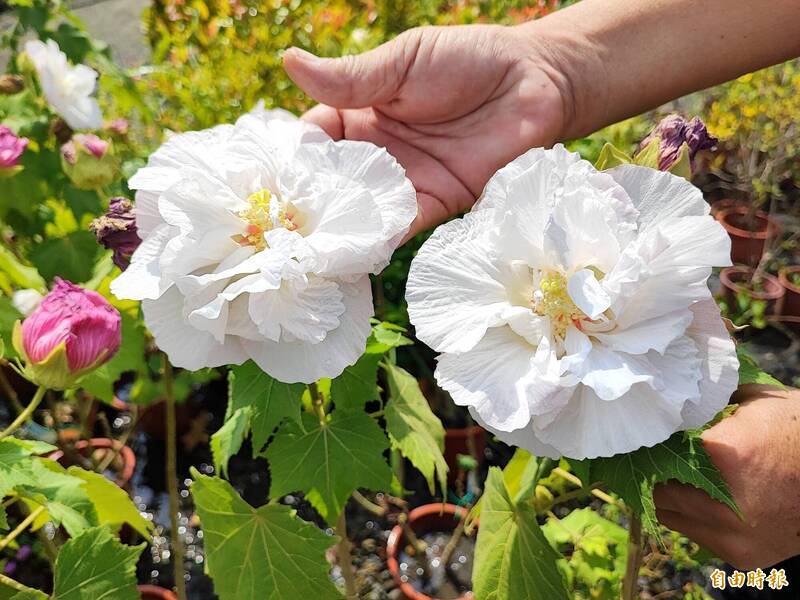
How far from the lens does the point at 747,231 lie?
3.01 m

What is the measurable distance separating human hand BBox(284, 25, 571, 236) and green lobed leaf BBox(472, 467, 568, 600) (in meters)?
0.49

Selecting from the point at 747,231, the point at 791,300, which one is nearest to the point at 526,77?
the point at 791,300

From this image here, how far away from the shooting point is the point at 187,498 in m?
1.88

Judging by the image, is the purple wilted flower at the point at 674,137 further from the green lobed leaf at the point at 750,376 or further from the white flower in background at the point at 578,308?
the green lobed leaf at the point at 750,376

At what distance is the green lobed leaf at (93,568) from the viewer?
771 mm

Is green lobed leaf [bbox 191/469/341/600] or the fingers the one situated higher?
the fingers

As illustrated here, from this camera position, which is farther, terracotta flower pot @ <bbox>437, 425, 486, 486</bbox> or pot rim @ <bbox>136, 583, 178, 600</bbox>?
terracotta flower pot @ <bbox>437, 425, 486, 486</bbox>

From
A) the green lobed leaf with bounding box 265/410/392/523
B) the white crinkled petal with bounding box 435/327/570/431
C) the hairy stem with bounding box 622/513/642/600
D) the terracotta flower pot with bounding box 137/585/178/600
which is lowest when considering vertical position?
the terracotta flower pot with bounding box 137/585/178/600

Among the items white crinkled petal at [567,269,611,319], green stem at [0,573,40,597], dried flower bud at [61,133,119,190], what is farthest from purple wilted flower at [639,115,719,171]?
dried flower bud at [61,133,119,190]

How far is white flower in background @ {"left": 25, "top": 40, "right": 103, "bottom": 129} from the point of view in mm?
1454

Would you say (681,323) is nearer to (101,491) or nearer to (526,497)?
(526,497)

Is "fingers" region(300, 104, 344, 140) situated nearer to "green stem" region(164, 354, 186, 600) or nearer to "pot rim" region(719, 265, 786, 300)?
"green stem" region(164, 354, 186, 600)

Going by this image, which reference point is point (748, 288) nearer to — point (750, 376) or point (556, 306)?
point (750, 376)

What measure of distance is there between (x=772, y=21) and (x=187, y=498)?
5.63 ft
